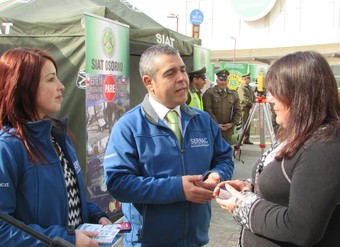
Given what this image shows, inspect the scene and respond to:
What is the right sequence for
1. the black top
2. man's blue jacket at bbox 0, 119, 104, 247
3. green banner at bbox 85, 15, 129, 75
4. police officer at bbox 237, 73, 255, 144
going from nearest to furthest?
the black top
man's blue jacket at bbox 0, 119, 104, 247
green banner at bbox 85, 15, 129, 75
police officer at bbox 237, 73, 255, 144

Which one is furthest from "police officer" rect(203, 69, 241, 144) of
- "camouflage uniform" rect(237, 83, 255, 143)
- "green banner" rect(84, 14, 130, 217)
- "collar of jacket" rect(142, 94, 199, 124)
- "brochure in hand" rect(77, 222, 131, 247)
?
"brochure in hand" rect(77, 222, 131, 247)

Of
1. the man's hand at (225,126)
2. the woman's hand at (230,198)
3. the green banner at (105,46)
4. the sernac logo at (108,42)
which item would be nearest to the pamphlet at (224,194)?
the woman's hand at (230,198)

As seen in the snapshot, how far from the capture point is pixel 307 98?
4.23ft

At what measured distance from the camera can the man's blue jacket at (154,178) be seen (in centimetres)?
167

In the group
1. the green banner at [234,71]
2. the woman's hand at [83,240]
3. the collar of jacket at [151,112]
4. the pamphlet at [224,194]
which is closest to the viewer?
the woman's hand at [83,240]

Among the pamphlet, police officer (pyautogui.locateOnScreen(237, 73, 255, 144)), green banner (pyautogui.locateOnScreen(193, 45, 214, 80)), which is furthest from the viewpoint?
police officer (pyautogui.locateOnScreen(237, 73, 255, 144))

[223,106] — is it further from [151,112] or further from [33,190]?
[33,190]

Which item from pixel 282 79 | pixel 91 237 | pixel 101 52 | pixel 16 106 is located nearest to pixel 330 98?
pixel 282 79

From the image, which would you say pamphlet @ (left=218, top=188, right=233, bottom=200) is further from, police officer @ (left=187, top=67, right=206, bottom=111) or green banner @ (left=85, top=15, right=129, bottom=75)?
police officer @ (left=187, top=67, right=206, bottom=111)

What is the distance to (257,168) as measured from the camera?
155 cm

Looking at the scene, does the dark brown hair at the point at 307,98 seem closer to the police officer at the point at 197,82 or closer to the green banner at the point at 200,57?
the police officer at the point at 197,82

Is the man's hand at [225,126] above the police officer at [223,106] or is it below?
below

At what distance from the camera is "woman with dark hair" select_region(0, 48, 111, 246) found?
1278 millimetres

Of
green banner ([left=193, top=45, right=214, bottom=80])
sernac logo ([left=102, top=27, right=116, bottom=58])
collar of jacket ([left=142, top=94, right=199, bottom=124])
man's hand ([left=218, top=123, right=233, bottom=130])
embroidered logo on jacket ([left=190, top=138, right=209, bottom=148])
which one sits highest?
green banner ([left=193, top=45, right=214, bottom=80])
